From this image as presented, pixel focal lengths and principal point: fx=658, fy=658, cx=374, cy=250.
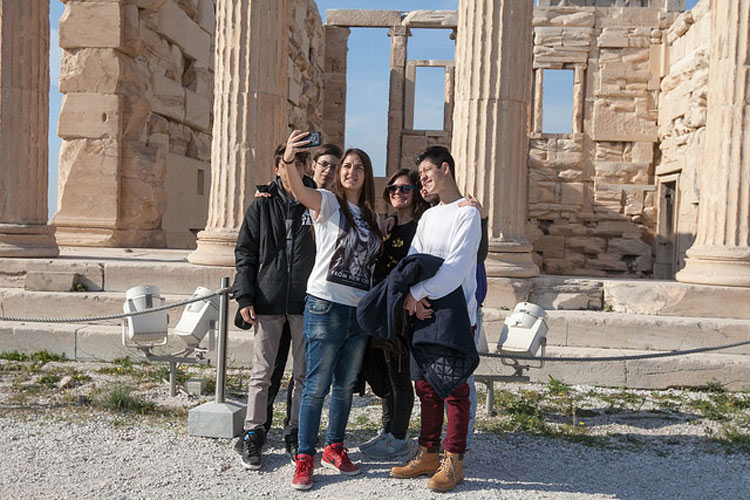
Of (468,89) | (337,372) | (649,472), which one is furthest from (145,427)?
(468,89)

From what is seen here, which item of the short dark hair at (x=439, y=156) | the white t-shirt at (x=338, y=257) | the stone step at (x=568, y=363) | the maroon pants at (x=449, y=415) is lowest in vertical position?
the stone step at (x=568, y=363)

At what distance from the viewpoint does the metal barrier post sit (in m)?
4.71

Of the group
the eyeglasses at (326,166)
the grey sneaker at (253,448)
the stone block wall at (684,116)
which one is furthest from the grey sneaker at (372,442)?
the stone block wall at (684,116)

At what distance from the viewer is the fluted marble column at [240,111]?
7883 mm

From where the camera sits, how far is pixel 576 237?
13695 millimetres

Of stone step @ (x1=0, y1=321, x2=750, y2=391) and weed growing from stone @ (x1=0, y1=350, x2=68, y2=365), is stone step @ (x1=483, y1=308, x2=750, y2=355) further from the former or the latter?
weed growing from stone @ (x1=0, y1=350, x2=68, y2=365)

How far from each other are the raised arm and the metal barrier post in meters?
1.17

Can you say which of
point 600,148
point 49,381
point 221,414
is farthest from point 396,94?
Result: point 221,414

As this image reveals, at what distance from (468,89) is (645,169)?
720cm

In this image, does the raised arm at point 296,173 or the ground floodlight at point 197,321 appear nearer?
the raised arm at point 296,173

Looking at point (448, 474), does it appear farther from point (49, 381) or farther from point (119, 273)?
point (119, 273)

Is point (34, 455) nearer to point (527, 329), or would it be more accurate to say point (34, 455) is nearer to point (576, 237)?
point (527, 329)

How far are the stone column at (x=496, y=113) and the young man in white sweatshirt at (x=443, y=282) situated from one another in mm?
3571

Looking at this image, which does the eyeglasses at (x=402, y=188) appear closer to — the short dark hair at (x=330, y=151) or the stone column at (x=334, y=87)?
the short dark hair at (x=330, y=151)
